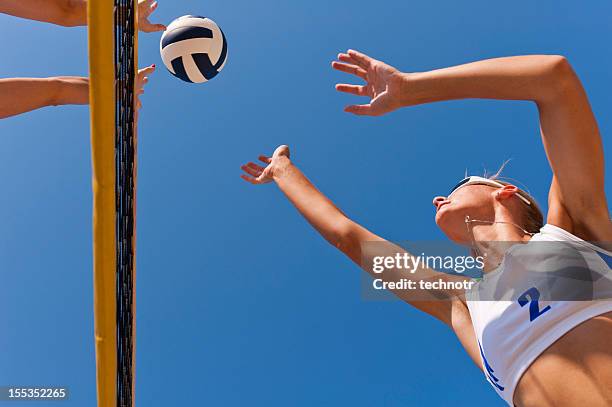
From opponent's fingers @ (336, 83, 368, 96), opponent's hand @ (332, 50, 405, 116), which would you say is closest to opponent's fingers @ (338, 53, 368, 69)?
opponent's hand @ (332, 50, 405, 116)

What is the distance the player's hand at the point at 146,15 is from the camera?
4926 millimetres

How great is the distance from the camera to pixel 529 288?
289 cm

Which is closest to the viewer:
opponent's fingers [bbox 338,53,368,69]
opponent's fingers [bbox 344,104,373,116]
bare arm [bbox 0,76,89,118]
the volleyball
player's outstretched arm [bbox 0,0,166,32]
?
opponent's fingers [bbox 344,104,373,116]

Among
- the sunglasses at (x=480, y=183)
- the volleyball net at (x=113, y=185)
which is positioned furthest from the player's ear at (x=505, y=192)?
the volleyball net at (x=113, y=185)

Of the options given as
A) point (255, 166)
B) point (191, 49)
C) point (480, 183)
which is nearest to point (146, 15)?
point (255, 166)

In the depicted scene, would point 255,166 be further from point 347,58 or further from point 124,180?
point 347,58

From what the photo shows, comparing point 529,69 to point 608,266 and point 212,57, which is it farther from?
point 212,57

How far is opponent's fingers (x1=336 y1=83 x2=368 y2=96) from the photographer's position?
3.20 metres


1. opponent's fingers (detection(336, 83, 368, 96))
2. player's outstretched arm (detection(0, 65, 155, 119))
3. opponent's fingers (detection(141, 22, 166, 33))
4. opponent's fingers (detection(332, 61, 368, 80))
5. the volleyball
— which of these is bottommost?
opponent's fingers (detection(336, 83, 368, 96))

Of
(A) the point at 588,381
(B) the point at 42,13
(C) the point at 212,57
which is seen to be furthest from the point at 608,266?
(C) the point at 212,57

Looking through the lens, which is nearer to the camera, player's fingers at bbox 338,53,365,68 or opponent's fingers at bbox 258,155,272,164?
player's fingers at bbox 338,53,365,68

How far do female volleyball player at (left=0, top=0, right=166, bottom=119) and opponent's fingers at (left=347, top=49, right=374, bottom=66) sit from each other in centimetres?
167

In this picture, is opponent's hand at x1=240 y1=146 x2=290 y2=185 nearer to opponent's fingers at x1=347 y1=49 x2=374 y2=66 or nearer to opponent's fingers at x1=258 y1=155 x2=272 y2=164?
opponent's fingers at x1=258 y1=155 x2=272 y2=164

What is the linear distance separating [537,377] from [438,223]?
96 centimetres
